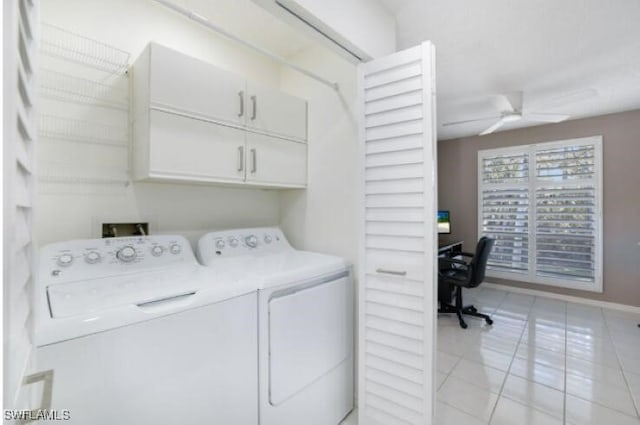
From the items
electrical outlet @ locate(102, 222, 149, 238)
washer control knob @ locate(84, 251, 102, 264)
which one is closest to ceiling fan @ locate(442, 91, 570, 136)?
electrical outlet @ locate(102, 222, 149, 238)

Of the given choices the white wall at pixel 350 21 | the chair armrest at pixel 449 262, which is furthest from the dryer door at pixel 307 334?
the chair armrest at pixel 449 262

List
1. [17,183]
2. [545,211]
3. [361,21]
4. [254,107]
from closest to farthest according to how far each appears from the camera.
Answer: [17,183], [361,21], [254,107], [545,211]

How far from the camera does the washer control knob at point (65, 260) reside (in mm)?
1261

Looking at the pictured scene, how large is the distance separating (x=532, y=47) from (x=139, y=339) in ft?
9.85

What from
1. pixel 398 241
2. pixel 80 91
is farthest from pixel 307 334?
pixel 80 91

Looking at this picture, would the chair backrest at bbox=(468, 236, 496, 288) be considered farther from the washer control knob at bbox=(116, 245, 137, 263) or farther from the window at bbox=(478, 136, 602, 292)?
the washer control knob at bbox=(116, 245, 137, 263)

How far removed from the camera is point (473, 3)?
1.69m

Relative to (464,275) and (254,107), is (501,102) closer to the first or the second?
(464,275)

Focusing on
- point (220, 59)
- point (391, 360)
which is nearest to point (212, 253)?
point (391, 360)

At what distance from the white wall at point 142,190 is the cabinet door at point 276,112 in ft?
1.35

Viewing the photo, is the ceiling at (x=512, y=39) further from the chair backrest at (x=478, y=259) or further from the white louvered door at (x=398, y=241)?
the chair backrest at (x=478, y=259)

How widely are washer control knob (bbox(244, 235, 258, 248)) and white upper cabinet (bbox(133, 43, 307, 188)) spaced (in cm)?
37

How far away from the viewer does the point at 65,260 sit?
4.17ft

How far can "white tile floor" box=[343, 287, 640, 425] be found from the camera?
178 centimetres
